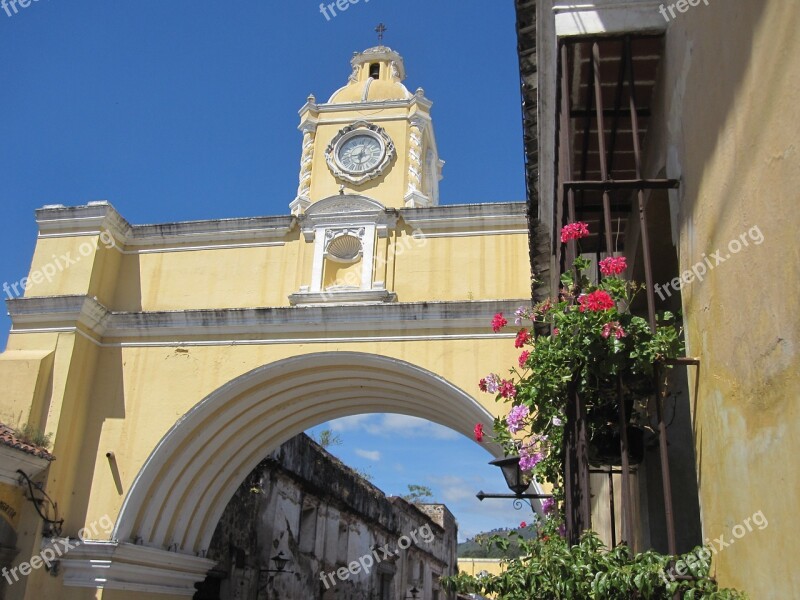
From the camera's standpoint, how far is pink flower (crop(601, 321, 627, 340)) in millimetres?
3201

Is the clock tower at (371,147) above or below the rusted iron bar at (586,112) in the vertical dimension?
above

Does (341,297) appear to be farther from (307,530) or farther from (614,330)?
(614,330)

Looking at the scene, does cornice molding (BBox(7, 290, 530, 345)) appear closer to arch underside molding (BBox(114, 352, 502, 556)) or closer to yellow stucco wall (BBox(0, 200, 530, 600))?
yellow stucco wall (BBox(0, 200, 530, 600))

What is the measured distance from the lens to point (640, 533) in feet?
16.7

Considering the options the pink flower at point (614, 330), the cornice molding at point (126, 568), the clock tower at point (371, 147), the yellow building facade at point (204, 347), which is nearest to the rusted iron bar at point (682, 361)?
the pink flower at point (614, 330)

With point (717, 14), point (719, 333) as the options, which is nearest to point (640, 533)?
point (719, 333)

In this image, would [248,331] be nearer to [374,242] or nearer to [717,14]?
[374,242]

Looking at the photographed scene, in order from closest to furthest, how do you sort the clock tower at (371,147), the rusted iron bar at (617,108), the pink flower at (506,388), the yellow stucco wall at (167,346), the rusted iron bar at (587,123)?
the rusted iron bar at (617,108), the rusted iron bar at (587,123), the pink flower at (506,388), the yellow stucco wall at (167,346), the clock tower at (371,147)

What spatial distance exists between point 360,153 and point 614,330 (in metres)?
9.78

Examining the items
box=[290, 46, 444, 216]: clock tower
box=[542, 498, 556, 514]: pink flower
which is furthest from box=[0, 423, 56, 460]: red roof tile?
box=[542, 498, 556, 514]: pink flower

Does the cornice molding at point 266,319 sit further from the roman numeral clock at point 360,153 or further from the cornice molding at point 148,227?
the roman numeral clock at point 360,153

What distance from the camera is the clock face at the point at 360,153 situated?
12352 millimetres

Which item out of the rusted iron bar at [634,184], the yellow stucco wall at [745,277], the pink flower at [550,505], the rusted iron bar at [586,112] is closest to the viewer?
the yellow stucco wall at [745,277]

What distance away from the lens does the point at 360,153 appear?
41.2ft
